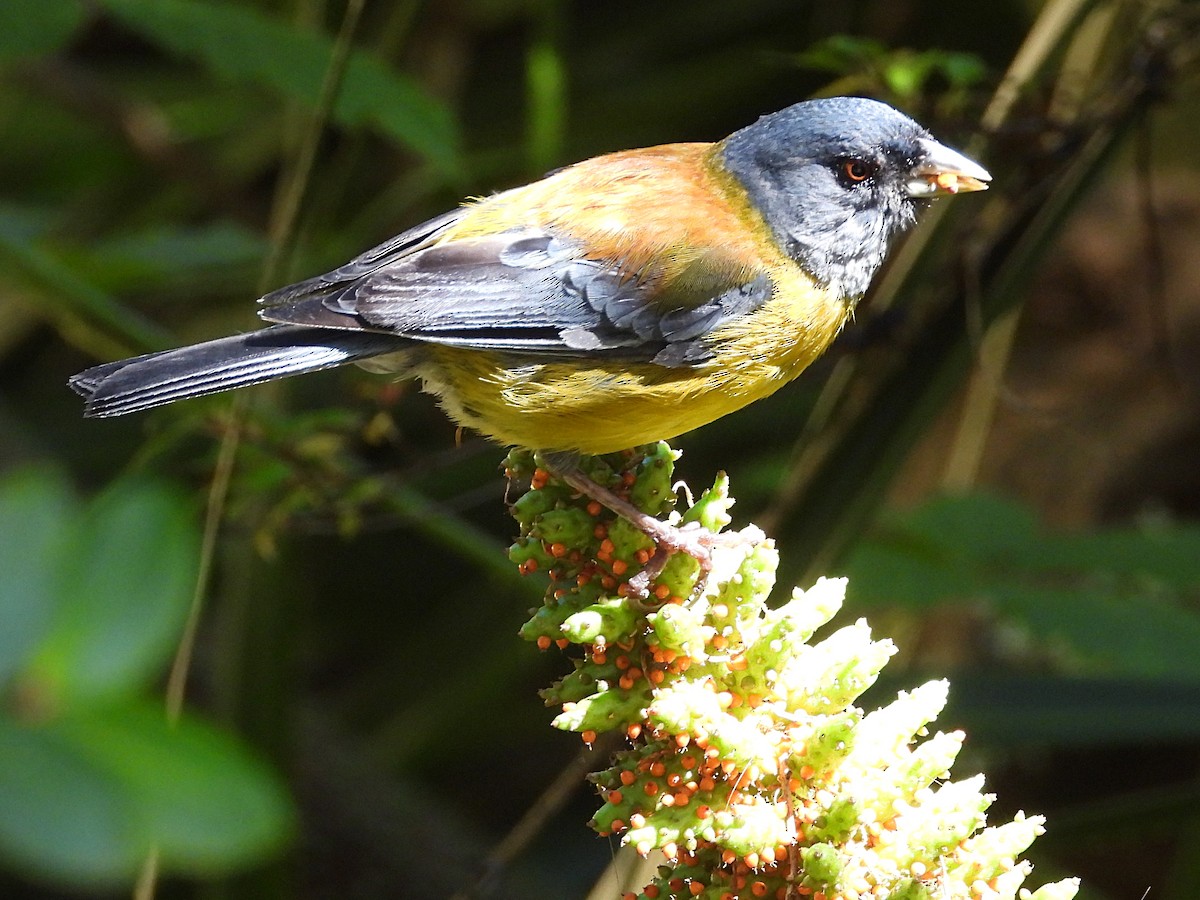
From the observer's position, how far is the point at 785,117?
270cm

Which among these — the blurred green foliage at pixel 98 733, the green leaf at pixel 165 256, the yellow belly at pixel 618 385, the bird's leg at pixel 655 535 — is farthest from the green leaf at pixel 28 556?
the green leaf at pixel 165 256

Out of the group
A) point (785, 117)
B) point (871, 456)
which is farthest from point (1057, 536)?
point (785, 117)

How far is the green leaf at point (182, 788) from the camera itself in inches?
36.0

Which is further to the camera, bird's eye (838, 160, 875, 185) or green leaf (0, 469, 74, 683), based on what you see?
bird's eye (838, 160, 875, 185)

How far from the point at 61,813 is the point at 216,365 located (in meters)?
1.47

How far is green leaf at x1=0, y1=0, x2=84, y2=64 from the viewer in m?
2.76

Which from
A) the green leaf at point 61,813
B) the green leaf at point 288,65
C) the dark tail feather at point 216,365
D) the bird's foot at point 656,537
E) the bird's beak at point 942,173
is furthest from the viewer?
the green leaf at point 288,65

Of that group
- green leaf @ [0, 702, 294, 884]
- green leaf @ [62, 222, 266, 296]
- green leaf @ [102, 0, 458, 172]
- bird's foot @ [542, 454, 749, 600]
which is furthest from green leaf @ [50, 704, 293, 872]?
green leaf @ [62, 222, 266, 296]

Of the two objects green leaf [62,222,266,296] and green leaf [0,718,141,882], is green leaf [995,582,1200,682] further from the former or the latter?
green leaf [0,718,141,882]

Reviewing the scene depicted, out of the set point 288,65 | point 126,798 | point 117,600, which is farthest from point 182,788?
point 288,65

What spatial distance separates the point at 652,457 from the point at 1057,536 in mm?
1590

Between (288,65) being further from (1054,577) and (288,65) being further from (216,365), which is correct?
(1054,577)

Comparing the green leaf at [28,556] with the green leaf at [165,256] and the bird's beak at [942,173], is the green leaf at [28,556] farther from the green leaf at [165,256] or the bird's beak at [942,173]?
the green leaf at [165,256]

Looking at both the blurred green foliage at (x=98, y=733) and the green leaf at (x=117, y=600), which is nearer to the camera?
the blurred green foliage at (x=98, y=733)
